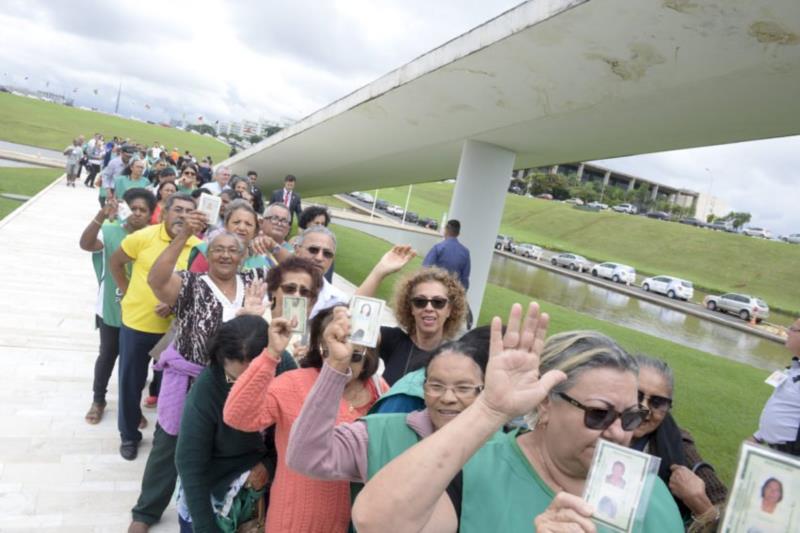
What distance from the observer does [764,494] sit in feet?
4.10

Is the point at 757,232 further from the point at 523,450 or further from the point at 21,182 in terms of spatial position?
the point at 523,450

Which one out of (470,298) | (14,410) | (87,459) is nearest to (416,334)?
(87,459)

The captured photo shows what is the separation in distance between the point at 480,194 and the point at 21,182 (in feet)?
64.9

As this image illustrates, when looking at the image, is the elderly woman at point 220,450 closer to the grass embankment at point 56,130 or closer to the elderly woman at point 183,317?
the elderly woman at point 183,317

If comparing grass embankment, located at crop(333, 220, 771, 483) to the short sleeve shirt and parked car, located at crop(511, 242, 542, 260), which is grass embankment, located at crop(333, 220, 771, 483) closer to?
the short sleeve shirt

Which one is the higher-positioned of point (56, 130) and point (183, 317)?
point (56, 130)

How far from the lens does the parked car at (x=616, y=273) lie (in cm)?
3444

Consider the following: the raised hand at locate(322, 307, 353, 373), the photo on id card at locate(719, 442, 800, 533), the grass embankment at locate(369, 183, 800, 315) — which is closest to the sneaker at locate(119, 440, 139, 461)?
the raised hand at locate(322, 307, 353, 373)

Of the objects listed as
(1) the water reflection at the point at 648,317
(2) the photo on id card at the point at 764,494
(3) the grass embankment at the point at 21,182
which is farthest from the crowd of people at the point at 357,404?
(1) the water reflection at the point at 648,317

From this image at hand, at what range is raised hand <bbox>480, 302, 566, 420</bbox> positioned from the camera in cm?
141

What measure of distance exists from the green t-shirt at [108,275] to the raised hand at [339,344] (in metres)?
3.54

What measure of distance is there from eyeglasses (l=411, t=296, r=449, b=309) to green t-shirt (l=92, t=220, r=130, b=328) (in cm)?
282

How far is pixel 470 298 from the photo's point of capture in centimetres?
1023

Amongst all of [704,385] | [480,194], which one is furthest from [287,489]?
[704,385]
